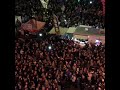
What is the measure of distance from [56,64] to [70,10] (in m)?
0.39

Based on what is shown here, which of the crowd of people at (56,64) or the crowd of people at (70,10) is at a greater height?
the crowd of people at (70,10)

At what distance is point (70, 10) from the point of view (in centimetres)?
196

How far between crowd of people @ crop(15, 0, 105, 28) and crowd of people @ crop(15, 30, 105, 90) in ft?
0.51

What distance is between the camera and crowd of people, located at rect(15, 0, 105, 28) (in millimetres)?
1930

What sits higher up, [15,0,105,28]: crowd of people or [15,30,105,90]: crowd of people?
[15,0,105,28]: crowd of people

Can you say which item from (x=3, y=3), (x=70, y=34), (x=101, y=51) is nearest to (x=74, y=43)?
(x=70, y=34)

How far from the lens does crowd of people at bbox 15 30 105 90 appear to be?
1.86 metres

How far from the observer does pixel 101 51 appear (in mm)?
1837

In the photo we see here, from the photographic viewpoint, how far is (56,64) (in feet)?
6.39

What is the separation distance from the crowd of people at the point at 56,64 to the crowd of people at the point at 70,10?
0.15 metres

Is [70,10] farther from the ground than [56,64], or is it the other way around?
[70,10]

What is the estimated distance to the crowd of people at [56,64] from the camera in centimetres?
186
